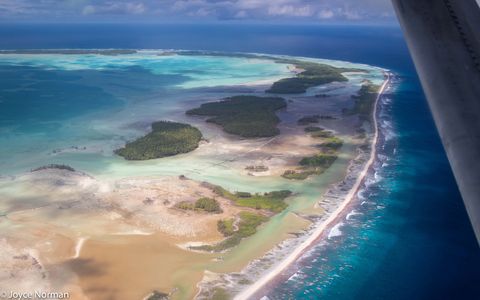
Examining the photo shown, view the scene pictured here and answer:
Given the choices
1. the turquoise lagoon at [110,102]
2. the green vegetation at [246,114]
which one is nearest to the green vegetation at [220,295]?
the turquoise lagoon at [110,102]

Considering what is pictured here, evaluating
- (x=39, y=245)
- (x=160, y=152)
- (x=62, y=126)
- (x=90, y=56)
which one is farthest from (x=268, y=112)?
(x=90, y=56)

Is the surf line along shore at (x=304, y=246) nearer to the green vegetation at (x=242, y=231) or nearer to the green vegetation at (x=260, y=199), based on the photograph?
the green vegetation at (x=242, y=231)

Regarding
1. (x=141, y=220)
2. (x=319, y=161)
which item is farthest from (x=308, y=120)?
(x=141, y=220)

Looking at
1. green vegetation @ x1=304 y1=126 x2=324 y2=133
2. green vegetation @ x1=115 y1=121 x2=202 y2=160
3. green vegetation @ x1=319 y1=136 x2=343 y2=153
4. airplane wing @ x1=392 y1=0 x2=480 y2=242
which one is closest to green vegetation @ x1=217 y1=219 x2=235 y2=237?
green vegetation @ x1=115 y1=121 x2=202 y2=160

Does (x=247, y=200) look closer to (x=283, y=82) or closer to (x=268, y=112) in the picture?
(x=268, y=112)

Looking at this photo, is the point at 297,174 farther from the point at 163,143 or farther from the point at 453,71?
the point at 453,71
